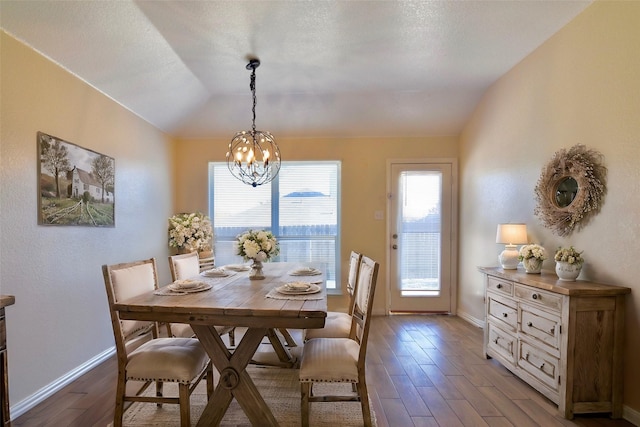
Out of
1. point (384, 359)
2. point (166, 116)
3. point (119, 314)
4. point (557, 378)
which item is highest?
point (166, 116)

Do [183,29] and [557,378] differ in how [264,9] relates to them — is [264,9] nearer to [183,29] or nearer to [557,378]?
[183,29]

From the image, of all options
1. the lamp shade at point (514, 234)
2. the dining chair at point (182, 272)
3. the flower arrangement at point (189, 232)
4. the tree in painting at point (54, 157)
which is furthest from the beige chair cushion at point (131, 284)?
the lamp shade at point (514, 234)

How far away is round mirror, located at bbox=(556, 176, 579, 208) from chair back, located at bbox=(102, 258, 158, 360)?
3160 mm

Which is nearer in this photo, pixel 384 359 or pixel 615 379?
pixel 615 379

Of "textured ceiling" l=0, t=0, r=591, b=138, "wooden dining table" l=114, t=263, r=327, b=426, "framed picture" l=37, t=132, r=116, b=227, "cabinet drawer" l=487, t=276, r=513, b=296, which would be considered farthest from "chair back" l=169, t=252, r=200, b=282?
"cabinet drawer" l=487, t=276, r=513, b=296

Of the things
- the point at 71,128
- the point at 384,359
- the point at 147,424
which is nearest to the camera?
the point at 147,424

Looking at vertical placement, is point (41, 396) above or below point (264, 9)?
below

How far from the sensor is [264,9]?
7.52 feet

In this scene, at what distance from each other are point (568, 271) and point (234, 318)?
2262 millimetres

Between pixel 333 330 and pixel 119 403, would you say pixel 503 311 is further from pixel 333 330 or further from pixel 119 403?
pixel 119 403

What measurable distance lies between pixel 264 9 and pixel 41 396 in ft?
10.4

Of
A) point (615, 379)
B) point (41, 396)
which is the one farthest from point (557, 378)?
point (41, 396)

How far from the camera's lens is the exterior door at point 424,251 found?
423 cm

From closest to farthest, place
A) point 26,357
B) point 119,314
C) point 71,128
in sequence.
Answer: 1. point 119,314
2. point 26,357
3. point 71,128
